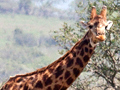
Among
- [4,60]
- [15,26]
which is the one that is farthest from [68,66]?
[15,26]

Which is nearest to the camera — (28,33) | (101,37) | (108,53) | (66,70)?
(101,37)

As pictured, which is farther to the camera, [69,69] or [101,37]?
[69,69]

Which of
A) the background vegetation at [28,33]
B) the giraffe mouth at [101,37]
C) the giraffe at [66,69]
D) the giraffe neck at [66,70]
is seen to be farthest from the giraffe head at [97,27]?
the background vegetation at [28,33]

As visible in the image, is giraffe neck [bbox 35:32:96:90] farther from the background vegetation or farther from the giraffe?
the background vegetation

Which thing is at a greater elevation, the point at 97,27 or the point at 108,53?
the point at 97,27

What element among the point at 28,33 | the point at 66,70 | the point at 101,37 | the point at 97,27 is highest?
the point at 97,27

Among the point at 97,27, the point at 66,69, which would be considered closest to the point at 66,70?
the point at 66,69

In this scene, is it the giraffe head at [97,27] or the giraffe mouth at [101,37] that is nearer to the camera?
the giraffe mouth at [101,37]

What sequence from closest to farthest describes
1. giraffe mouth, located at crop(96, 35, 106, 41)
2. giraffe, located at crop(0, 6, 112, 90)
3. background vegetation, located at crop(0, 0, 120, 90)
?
giraffe mouth, located at crop(96, 35, 106, 41)
giraffe, located at crop(0, 6, 112, 90)
background vegetation, located at crop(0, 0, 120, 90)

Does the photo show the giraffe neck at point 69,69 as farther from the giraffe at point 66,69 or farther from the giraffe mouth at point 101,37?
the giraffe mouth at point 101,37

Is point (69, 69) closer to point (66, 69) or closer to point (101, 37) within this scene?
point (66, 69)

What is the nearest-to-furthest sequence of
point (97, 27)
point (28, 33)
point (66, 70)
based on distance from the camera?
point (97, 27)
point (66, 70)
point (28, 33)

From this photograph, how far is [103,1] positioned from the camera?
2009 centimetres

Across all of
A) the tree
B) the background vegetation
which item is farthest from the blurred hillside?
A: the tree
